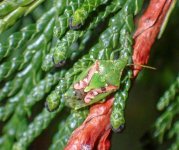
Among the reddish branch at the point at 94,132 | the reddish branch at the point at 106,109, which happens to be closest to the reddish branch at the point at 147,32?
the reddish branch at the point at 106,109

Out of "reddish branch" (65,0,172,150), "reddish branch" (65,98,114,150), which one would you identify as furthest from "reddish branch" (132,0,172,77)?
"reddish branch" (65,98,114,150)

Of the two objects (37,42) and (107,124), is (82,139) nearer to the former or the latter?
(107,124)

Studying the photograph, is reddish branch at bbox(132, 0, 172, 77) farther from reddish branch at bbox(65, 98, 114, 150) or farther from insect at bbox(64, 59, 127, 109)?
reddish branch at bbox(65, 98, 114, 150)

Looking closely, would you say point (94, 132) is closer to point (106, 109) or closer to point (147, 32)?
point (106, 109)

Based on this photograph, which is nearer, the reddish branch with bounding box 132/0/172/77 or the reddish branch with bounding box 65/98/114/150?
the reddish branch with bounding box 65/98/114/150

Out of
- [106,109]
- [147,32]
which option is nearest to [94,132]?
[106,109]

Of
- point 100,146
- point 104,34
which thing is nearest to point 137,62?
point 104,34
